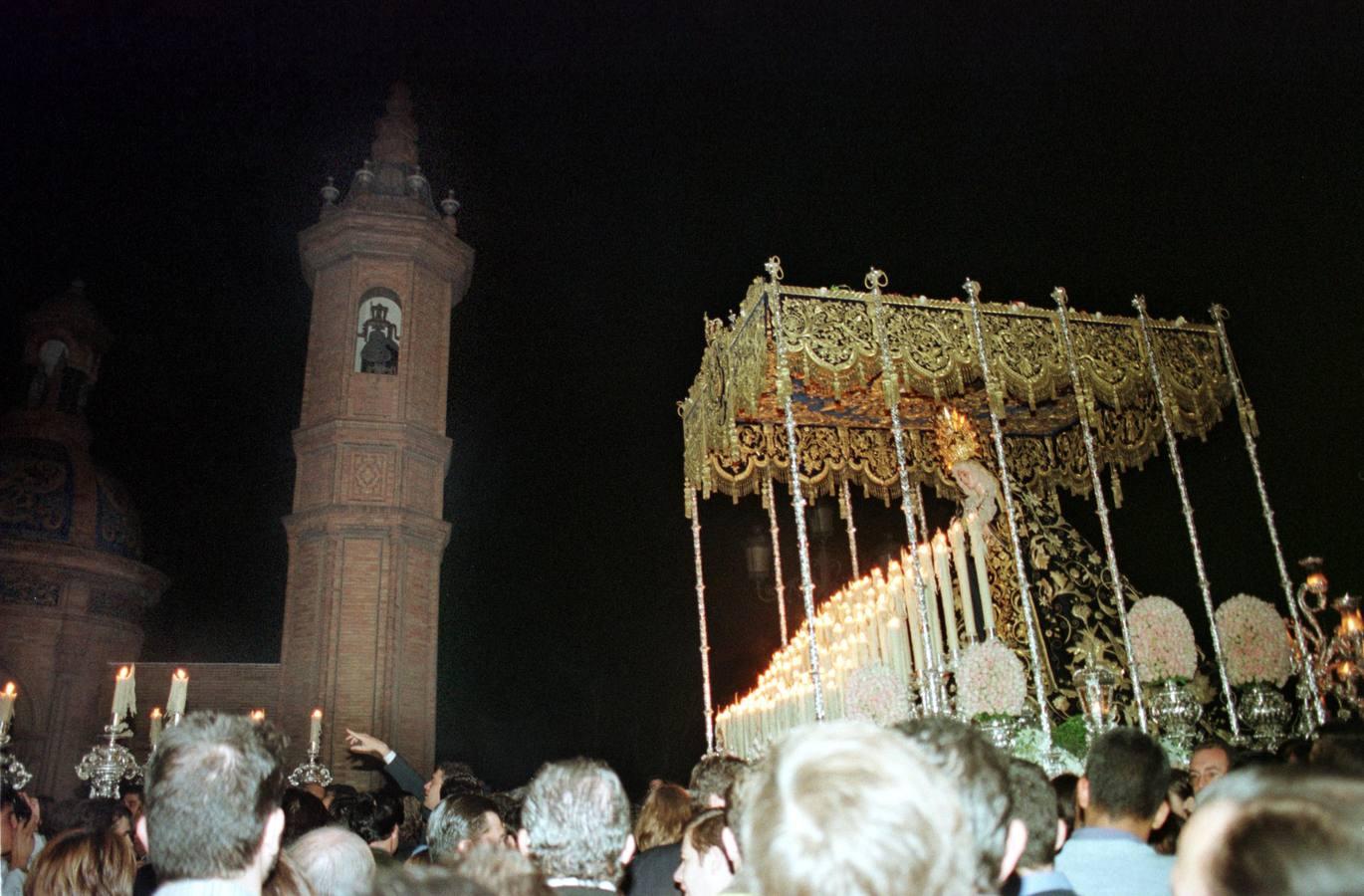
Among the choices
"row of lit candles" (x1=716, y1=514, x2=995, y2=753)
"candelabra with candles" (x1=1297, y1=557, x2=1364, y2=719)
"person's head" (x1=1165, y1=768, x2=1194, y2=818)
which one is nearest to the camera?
"person's head" (x1=1165, y1=768, x2=1194, y2=818)

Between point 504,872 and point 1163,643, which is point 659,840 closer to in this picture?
point 504,872

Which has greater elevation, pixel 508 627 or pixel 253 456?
pixel 253 456

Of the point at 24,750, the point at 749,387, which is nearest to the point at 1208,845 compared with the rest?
the point at 749,387

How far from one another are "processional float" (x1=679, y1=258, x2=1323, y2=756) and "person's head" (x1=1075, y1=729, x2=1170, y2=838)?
4.03 meters

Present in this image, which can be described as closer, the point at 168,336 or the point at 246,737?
the point at 246,737

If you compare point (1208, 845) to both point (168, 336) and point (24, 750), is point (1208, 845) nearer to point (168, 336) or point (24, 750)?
point (24, 750)

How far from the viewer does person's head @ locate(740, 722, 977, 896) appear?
139cm

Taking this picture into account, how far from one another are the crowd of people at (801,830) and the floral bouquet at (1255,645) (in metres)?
4.03

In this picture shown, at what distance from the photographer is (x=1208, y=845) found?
1.55 meters

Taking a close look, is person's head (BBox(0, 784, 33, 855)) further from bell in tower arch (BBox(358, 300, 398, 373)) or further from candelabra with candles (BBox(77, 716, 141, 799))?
bell in tower arch (BBox(358, 300, 398, 373))

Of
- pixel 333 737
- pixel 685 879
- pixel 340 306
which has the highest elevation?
pixel 340 306

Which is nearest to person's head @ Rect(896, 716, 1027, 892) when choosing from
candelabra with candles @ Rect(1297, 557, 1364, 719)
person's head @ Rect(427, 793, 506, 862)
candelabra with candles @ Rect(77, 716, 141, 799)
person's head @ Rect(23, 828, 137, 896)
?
person's head @ Rect(427, 793, 506, 862)


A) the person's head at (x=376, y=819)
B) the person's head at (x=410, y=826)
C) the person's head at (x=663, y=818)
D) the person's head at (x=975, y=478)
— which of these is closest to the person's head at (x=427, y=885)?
the person's head at (x=663, y=818)

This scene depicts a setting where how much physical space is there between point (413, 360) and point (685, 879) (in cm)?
1240
